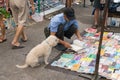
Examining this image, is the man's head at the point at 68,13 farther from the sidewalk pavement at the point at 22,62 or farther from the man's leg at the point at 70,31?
the sidewalk pavement at the point at 22,62

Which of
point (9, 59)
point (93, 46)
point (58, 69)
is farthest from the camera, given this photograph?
point (93, 46)

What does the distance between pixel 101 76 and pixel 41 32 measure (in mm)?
2196

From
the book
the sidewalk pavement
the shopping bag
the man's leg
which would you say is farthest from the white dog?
the shopping bag

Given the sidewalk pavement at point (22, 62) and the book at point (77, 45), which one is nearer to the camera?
the sidewalk pavement at point (22, 62)

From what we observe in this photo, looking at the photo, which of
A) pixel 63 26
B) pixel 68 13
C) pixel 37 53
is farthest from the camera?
pixel 63 26

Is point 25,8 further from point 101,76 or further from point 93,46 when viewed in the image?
point 101,76

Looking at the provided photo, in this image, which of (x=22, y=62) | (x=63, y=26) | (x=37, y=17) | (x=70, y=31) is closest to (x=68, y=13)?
(x=63, y=26)

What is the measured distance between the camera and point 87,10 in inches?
288

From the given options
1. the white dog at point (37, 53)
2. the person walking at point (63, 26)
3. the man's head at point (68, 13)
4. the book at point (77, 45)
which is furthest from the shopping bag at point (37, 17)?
the white dog at point (37, 53)

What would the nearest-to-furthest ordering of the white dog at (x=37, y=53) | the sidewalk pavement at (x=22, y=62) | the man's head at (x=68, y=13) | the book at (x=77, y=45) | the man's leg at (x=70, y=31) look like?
1. the sidewalk pavement at (x=22, y=62)
2. the white dog at (x=37, y=53)
3. the man's head at (x=68, y=13)
4. the book at (x=77, y=45)
5. the man's leg at (x=70, y=31)

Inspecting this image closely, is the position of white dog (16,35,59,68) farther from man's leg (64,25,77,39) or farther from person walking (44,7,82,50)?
man's leg (64,25,77,39)

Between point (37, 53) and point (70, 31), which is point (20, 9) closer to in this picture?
point (70, 31)

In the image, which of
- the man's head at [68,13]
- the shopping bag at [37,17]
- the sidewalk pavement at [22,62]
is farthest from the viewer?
the shopping bag at [37,17]

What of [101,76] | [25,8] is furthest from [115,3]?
[101,76]
